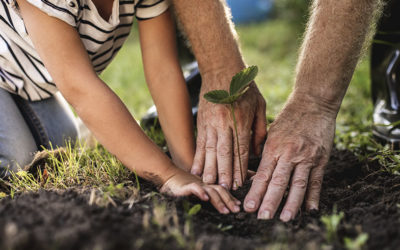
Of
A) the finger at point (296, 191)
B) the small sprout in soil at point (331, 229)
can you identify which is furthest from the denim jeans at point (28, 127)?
the small sprout in soil at point (331, 229)

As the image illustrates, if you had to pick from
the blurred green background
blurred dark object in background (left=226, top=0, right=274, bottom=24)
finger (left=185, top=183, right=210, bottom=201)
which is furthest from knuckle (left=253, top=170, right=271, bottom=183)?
blurred dark object in background (left=226, top=0, right=274, bottom=24)

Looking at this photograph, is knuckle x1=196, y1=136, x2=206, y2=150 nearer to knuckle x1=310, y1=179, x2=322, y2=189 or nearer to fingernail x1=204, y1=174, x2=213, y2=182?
fingernail x1=204, y1=174, x2=213, y2=182

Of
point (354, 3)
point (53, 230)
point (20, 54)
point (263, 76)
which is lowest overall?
point (263, 76)

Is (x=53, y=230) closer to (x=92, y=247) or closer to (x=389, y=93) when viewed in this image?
(x=92, y=247)

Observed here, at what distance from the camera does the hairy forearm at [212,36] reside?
172cm

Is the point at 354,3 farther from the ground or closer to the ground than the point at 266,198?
farther from the ground

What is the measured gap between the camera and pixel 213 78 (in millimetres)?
1733

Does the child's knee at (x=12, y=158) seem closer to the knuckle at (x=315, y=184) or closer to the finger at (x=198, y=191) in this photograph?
the finger at (x=198, y=191)

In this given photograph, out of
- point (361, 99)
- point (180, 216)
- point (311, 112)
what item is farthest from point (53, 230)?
point (361, 99)

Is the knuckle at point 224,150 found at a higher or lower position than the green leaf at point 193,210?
lower

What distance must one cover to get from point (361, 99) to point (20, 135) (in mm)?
2423

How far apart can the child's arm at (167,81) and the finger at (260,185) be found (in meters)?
0.46

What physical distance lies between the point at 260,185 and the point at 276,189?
67 mm

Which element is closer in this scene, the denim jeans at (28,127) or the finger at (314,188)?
the finger at (314,188)
